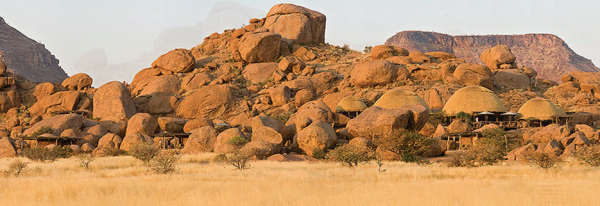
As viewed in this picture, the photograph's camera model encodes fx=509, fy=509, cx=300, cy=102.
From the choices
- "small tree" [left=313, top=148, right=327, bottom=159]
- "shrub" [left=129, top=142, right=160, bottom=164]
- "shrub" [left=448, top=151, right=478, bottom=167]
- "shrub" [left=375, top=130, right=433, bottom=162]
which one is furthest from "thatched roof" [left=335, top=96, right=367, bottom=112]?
"shrub" [left=129, top=142, right=160, bottom=164]

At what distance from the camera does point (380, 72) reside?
61.2 meters

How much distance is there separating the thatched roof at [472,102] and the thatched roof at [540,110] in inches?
82.3

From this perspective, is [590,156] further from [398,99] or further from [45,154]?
[45,154]

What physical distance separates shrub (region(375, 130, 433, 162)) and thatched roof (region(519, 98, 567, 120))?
24.5 m

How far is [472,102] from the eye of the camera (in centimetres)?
5162

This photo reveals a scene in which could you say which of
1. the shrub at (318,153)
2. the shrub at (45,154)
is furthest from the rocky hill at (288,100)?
the shrub at (45,154)

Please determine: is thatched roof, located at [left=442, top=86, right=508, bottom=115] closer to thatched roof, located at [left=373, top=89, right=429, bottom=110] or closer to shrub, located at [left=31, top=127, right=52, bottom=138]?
thatched roof, located at [left=373, top=89, right=429, bottom=110]

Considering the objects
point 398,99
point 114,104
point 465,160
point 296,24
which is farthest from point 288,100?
point 465,160

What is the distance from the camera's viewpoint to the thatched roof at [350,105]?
171ft

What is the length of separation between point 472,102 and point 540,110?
6623 millimetres

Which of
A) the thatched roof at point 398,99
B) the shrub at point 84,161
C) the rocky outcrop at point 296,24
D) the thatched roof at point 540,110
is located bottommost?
the shrub at point 84,161

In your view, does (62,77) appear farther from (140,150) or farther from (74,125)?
(140,150)

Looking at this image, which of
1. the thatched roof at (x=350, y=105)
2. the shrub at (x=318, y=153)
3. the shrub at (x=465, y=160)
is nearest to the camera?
the shrub at (x=465, y=160)

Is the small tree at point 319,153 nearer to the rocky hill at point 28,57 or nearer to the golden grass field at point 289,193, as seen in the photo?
the golden grass field at point 289,193
